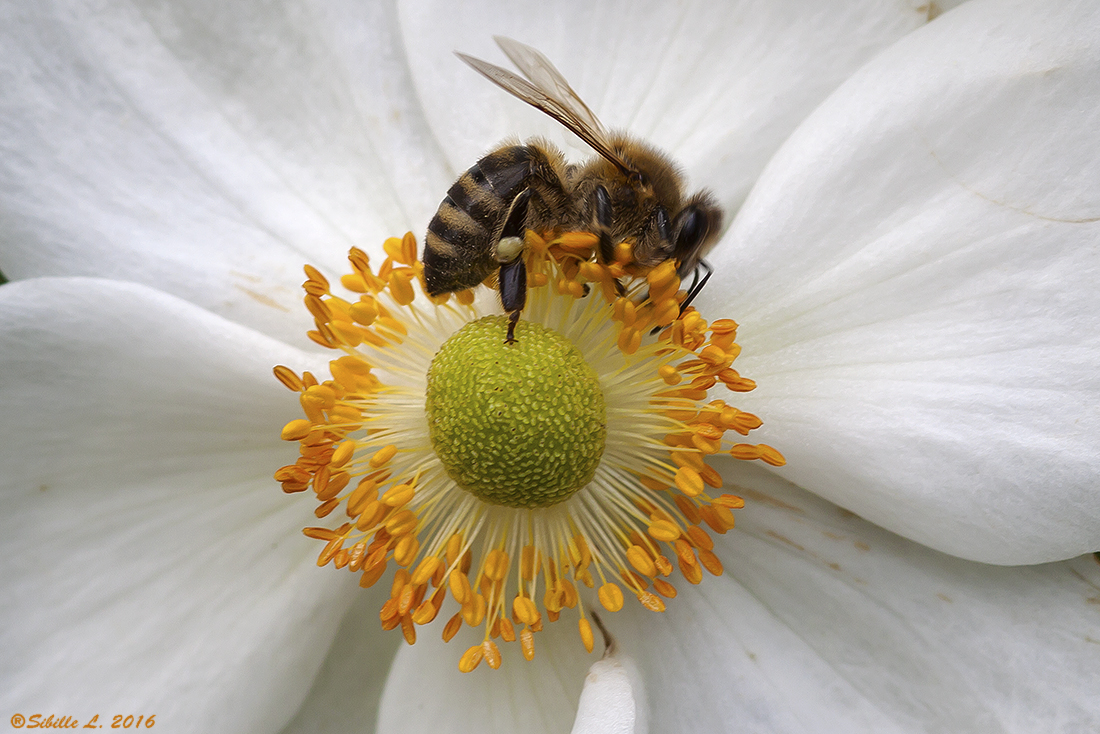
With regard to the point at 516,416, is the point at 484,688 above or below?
below

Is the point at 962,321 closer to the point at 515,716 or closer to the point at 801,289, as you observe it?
the point at 801,289

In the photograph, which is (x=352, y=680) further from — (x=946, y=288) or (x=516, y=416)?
(x=946, y=288)

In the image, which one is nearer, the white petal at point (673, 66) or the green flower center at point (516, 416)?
the green flower center at point (516, 416)

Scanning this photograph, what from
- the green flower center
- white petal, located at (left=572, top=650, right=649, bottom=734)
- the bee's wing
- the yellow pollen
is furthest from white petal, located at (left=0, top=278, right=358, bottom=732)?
the bee's wing

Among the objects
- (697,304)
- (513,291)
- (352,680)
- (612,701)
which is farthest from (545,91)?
(352,680)

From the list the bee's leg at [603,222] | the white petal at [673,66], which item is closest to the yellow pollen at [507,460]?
the bee's leg at [603,222]

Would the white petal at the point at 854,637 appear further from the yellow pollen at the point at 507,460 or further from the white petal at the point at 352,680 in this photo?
the white petal at the point at 352,680

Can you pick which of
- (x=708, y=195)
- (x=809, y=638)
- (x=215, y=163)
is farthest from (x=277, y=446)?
(x=809, y=638)
